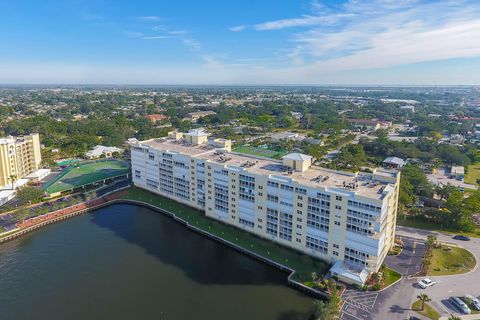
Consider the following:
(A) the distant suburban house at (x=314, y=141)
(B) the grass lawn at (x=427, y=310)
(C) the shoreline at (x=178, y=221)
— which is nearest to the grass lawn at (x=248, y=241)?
(C) the shoreline at (x=178, y=221)

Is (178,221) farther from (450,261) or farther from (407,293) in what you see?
(450,261)

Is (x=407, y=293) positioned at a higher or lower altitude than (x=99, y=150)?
lower

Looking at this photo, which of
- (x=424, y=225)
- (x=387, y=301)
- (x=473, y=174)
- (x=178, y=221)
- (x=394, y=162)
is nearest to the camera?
(x=387, y=301)

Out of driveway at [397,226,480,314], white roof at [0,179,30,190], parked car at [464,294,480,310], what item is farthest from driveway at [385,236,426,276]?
white roof at [0,179,30,190]

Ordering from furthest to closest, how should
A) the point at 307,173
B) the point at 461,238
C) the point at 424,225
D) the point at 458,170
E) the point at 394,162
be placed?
the point at 394,162 → the point at 458,170 → the point at 424,225 → the point at 461,238 → the point at 307,173

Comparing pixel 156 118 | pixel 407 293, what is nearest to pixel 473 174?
pixel 407 293

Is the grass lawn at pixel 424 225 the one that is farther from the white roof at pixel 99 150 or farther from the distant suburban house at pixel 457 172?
the white roof at pixel 99 150

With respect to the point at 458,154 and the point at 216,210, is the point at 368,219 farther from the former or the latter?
the point at 458,154
